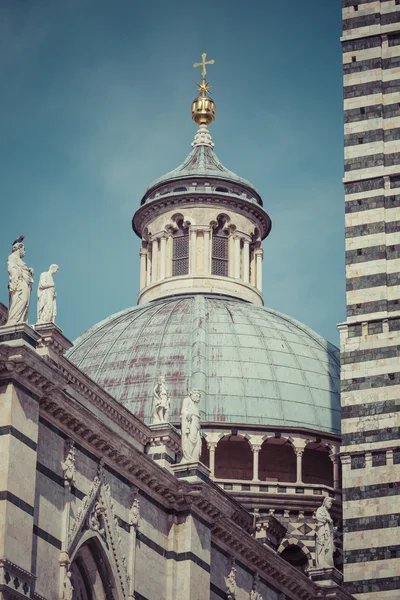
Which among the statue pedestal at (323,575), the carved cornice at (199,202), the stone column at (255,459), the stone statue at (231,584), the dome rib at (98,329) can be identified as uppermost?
the carved cornice at (199,202)

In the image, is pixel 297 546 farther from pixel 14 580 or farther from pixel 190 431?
pixel 14 580

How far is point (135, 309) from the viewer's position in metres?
49.3

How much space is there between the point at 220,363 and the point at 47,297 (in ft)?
54.5

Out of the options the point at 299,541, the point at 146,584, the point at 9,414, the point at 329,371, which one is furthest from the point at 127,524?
the point at 329,371

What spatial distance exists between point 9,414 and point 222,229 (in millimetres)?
26365

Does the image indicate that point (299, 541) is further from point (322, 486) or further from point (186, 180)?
point (186, 180)

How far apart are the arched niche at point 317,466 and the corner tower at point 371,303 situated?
19.9 ft

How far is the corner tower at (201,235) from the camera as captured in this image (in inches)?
1999

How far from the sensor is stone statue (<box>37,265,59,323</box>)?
95.4 ft

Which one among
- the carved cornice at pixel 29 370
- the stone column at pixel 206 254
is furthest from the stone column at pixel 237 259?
the carved cornice at pixel 29 370

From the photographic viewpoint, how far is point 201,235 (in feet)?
168

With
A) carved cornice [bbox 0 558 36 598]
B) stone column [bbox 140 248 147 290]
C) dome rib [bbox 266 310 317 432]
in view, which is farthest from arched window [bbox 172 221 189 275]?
carved cornice [bbox 0 558 36 598]

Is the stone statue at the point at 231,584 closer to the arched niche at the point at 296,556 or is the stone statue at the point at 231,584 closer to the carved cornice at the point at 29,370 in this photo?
the carved cornice at the point at 29,370

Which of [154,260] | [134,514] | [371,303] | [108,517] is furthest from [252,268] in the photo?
[108,517]
